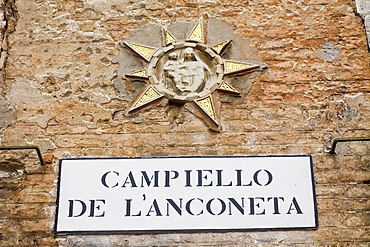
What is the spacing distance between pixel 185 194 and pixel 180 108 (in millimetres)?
890

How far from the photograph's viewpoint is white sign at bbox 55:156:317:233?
5.41 meters

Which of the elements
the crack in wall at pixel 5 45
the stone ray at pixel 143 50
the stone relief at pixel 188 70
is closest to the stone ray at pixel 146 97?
the stone relief at pixel 188 70

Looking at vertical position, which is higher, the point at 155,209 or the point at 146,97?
the point at 146,97

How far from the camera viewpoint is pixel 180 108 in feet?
19.7

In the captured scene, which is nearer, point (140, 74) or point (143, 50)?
point (140, 74)

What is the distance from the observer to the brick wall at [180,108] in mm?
5461

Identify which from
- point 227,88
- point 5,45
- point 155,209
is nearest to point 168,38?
point 227,88

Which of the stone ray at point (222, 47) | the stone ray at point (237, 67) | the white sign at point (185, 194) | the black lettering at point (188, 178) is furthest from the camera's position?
the stone ray at point (222, 47)

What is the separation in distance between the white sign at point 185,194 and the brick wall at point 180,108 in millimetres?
96

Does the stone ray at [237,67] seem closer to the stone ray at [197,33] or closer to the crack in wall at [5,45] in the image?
the stone ray at [197,33]

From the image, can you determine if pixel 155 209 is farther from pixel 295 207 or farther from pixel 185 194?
pixel 295 207

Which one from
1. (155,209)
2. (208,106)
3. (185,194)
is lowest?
(155,209)

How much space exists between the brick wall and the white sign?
96 mm

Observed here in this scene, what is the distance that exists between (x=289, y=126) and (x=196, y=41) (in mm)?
A: 1242
